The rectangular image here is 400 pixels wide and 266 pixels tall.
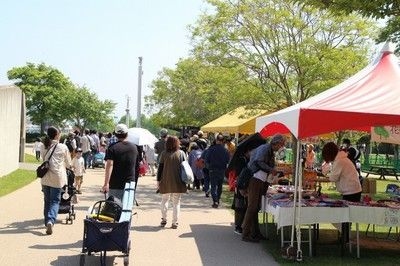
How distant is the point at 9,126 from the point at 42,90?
4536 cm

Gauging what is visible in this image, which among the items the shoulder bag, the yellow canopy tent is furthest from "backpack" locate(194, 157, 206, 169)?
the shoulder bag

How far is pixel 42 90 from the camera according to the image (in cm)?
6556

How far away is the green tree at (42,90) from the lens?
214 feet

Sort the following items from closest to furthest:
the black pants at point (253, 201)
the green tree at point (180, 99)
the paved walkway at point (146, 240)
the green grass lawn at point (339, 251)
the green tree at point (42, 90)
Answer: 1. the paved walkway at point (146, 240)
2. the green grass lawn at point (339, 251)
3. the black pants at point (253, 201)
4. the green tree at point (180, 99)
5. the green tree at point (42, 90)

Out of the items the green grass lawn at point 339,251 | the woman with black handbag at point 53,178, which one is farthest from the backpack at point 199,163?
the woman with black handbag at point 53,178

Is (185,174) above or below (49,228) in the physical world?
above

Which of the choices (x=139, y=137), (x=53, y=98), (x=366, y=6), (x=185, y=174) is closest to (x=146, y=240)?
(x=185, y=174)

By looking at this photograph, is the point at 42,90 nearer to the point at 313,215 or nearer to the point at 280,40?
the point at 280,40

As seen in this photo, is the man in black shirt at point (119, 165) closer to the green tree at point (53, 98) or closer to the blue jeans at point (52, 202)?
the blue jeans at point (52, 202)

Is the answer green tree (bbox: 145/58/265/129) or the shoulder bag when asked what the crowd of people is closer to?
the shoulder bag

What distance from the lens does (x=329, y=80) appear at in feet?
54.9

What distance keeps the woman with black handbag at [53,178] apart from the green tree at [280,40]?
9102 mm

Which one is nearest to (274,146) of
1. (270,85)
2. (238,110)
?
(270,85)

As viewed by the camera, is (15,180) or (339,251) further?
(15,180)
